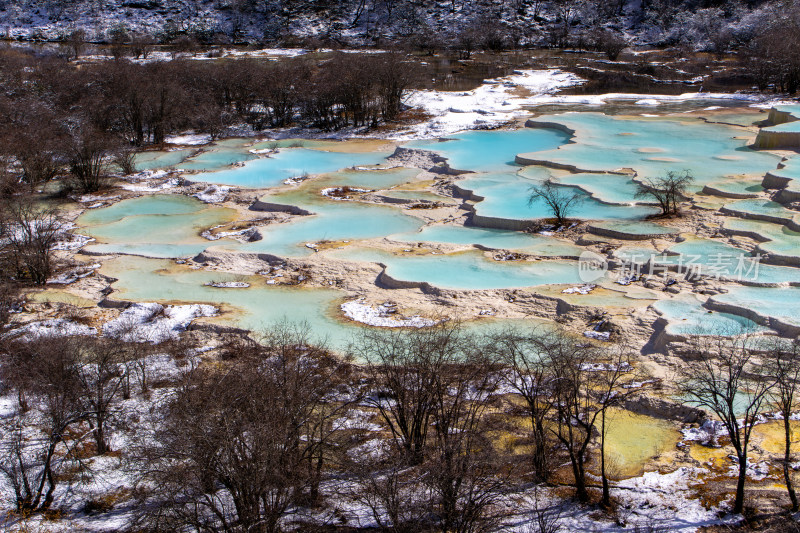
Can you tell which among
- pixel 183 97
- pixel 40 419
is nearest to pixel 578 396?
pixel 40 419

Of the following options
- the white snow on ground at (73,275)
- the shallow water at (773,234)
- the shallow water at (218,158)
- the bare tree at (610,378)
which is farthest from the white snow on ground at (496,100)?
the bare tree at (610,378)

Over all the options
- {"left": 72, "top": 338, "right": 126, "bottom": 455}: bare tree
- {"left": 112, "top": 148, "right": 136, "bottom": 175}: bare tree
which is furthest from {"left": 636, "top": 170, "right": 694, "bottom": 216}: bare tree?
{"left": 112, "top": 148, "right": 136, "bottom": 175}: bare tree

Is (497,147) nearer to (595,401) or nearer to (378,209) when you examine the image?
(378,209)

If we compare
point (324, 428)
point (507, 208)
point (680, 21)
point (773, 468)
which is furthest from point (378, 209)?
point (680, 21)

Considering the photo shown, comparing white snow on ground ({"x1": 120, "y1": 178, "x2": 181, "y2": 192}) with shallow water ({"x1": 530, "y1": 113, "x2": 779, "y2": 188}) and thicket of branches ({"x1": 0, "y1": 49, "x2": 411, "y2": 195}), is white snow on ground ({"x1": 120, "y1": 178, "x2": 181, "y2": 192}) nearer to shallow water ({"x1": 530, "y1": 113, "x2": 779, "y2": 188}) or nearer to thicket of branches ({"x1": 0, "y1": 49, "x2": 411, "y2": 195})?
thicket of branches ({"x1": 0, "y1": 49, "x2": 411, "y2": 195})

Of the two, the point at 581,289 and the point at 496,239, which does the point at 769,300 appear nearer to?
the point at 581,289

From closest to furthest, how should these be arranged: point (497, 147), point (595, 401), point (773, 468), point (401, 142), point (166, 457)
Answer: point (166, 457)
point (773, 468)
point (595, 401)
point (497, 147)
point (401, 142)
